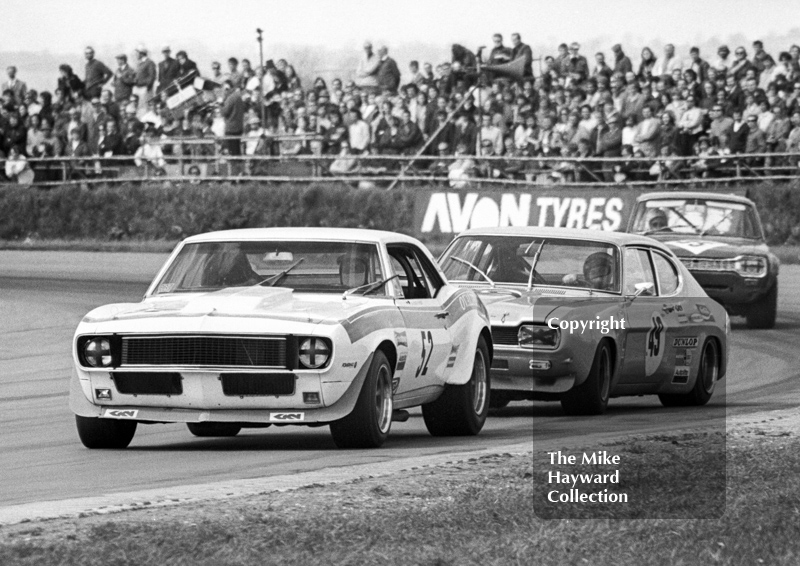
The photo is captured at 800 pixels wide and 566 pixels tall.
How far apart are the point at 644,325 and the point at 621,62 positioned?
46.9 ft

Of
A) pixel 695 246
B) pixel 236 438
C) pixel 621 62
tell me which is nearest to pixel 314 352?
pixel 236 438

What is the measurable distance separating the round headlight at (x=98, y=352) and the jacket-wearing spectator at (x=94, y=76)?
22660mm

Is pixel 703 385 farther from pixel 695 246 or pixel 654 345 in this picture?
pixel 695 246

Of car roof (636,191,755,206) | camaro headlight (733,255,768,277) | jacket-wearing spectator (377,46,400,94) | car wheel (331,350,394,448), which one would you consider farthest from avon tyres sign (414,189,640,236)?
car wheel (331,350,394,448)

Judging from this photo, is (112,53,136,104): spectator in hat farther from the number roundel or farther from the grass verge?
the grass verge

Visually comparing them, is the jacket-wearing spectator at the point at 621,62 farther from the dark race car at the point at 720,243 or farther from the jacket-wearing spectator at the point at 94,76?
the jacket-wearing spectator at the point at 94,76

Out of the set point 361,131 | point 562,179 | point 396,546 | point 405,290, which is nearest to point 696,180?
point 562,179

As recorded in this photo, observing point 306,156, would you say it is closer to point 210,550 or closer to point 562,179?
point 562,179

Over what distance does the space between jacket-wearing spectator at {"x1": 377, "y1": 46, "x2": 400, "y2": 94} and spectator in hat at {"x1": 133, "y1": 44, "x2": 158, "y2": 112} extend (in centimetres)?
473

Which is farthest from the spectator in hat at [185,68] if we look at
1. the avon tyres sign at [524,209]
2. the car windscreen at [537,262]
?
the car windscreen at [537,262]

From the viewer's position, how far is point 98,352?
828 centimetres

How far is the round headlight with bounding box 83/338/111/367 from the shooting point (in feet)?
27.1

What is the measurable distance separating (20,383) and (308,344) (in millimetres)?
5729

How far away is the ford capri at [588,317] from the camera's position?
34.4 ft
